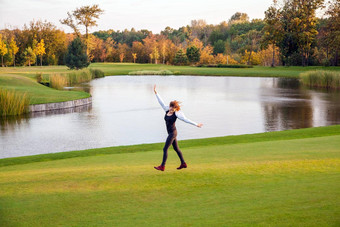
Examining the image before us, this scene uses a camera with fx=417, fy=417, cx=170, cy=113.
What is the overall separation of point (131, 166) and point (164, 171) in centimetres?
92

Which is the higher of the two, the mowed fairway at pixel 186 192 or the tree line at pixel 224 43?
the tree line at pixel 224 43

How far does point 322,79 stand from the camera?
46.9 meters

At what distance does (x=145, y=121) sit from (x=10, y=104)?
8.20m

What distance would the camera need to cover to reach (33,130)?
20.1 metres

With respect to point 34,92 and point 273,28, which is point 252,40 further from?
point 34,92

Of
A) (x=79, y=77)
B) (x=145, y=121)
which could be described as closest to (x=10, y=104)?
(x=145, y=121)

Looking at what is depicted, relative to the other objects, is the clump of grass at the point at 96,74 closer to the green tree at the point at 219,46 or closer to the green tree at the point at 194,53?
the green tree at the point at 194,53

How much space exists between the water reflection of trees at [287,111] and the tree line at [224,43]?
2857 centimetres

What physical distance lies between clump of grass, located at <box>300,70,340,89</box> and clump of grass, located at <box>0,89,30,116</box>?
1323 inches

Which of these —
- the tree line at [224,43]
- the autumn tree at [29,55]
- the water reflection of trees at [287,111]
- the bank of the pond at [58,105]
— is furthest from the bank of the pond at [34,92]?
the autumn tree at [29,55]

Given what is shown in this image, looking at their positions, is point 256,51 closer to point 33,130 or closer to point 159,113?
point 159,113

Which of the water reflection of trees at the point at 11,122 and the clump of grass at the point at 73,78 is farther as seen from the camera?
the clump of grass at the point at 73,78

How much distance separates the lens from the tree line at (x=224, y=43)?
7094 cm

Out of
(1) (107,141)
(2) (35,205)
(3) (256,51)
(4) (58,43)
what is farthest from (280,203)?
(3) (256,51)
